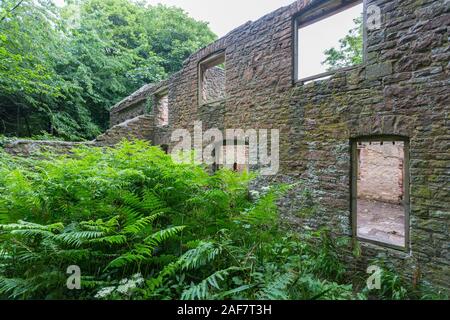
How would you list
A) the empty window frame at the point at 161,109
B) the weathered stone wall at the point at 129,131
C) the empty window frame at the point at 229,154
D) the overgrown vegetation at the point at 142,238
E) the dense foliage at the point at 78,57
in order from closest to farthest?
the overgrown vegetation at the point at 142,238, the empty window frame at the point at 229,154, the dense foliage at the point at 78,57, the weathered stone wall at the point at 129,131, the empty window frame at the point at 161,109

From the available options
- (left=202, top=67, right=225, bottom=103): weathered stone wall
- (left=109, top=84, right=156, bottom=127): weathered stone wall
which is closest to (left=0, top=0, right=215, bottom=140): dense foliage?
(left=109, top=84, right=156, bottom=127): weathered stone wall

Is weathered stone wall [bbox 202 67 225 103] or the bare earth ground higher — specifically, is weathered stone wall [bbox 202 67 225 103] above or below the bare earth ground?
above

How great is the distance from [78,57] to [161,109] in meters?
5.42

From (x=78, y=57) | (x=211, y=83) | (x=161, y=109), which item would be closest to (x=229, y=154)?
(x=211, y=83)

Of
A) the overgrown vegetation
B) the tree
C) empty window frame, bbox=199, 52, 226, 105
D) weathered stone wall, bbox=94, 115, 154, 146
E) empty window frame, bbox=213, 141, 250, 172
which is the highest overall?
the tree

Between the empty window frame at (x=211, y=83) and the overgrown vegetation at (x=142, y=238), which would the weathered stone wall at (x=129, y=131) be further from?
the overgrown vegetation at (x=142, y=238)

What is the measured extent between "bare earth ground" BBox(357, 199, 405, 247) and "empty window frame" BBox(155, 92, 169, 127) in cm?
737

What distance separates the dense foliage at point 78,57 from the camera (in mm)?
7137

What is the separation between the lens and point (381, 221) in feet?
22.9

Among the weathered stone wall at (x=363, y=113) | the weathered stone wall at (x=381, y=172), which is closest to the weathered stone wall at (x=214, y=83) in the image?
the weathered stone wall at (x=363, y=113)

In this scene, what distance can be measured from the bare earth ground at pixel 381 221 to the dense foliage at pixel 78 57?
9.30 meters

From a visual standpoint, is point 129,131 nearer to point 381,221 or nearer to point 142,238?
point 142,238

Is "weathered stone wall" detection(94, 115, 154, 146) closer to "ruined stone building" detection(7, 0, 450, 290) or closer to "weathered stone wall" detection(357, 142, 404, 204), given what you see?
"ruined stone building" detection(7, 0, 450, 290)

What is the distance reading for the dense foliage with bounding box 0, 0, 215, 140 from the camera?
714 cm
